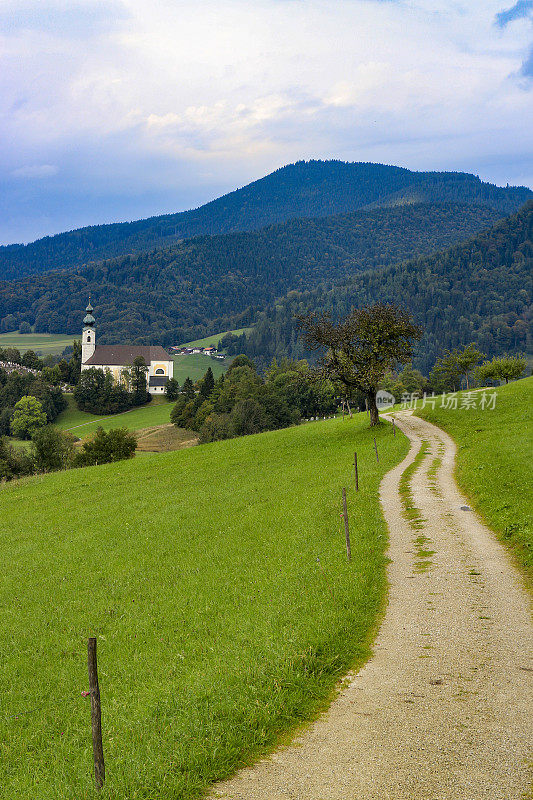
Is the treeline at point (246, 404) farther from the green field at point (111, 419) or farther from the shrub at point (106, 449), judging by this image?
the shrub at point (106, 449)

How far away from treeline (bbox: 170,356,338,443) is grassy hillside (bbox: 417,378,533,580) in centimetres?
4324

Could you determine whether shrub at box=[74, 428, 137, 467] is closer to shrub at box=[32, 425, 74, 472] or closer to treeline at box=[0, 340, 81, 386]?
shrub at box=[32, 425, 74, 472]

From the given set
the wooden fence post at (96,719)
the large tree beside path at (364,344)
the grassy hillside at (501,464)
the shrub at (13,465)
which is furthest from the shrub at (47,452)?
the wooden fence post at (96,719)

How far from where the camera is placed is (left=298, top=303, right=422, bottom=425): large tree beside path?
147ft

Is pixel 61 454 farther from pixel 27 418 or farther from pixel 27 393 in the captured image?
pixel 27 393

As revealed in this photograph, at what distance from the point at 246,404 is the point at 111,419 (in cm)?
6723

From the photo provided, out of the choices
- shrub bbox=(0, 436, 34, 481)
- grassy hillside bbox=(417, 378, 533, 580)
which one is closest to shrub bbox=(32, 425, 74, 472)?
shrub bbox=(0, 436, 34, 481)

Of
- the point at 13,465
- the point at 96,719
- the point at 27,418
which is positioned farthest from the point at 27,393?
the point at 96,719

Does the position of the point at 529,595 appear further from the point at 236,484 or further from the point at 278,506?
the point at 236,484

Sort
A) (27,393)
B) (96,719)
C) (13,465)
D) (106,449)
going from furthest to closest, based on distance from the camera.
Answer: (27,393) → (13,465) → (106,449) → (96,719)

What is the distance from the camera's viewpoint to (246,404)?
348 ft

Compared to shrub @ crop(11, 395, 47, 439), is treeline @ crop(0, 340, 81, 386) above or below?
above

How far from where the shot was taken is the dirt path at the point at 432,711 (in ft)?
24.7

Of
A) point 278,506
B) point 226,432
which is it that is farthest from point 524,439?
point 226,432
